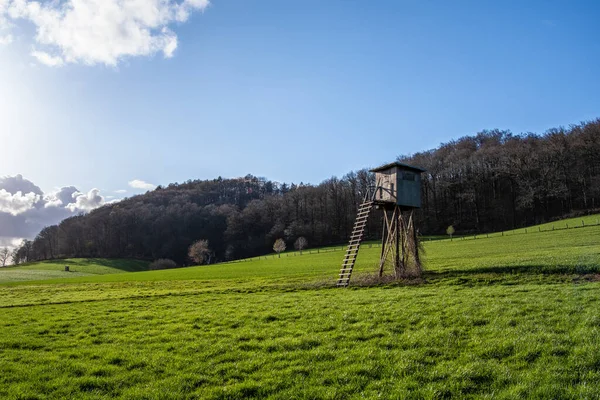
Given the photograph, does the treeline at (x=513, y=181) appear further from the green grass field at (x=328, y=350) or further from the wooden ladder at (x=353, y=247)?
the green grass field at (x=328, y=350)

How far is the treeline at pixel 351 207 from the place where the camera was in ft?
301

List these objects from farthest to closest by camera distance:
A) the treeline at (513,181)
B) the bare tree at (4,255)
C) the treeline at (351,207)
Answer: the bare tree at (4,255)
the treeline at (351,207)
the treeline at (513,181)

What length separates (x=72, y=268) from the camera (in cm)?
9050

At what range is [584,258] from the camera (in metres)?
26.3

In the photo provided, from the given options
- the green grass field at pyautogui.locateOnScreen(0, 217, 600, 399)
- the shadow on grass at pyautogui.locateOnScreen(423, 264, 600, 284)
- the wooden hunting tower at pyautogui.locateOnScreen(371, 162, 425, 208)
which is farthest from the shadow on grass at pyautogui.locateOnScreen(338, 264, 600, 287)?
the wooden hunting tower at pyautogui.locateOnScreen(371, 162, 425, 208)

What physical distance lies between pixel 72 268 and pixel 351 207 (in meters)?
80.1

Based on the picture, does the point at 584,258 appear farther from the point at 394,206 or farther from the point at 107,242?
the point at 107,242

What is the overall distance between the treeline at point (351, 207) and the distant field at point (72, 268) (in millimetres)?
25062

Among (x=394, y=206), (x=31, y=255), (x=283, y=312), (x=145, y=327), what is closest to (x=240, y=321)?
(x=283, y=312)

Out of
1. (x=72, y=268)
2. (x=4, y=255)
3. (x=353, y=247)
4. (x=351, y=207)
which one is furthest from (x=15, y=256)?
(x=353, y=247)

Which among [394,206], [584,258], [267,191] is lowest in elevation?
[584,258]

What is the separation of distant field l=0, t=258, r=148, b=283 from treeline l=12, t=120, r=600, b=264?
2506cm

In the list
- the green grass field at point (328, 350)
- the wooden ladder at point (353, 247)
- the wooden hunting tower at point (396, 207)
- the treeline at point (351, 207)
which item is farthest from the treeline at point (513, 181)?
the green grass field at point (328, 350)

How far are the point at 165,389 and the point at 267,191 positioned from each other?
190825 millimetres
